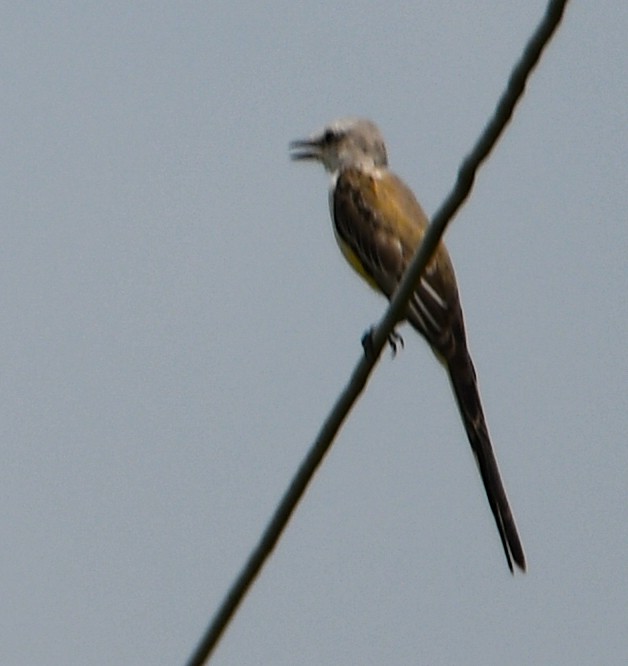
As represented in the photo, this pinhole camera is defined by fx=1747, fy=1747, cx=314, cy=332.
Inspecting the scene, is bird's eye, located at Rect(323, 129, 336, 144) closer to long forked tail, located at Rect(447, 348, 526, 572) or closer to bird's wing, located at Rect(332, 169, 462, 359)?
bird's wing, located at Rect(332, 169, 462, 359)

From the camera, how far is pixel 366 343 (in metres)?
6.92

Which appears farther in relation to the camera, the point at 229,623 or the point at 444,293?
the point at 444,293

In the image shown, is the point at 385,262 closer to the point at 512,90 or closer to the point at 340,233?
the point at 340,233

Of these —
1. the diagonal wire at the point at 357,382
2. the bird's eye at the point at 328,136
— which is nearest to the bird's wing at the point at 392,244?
the bird's eye at the point at 328,136

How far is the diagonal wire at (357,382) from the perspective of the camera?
16.1 ft

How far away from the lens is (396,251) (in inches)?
371

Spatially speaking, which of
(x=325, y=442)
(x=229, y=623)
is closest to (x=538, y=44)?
(x=325, y=442)

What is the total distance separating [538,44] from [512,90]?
0.61 feet

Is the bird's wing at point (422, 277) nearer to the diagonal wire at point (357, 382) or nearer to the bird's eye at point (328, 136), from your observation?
the bird's eye at point (328, 136)

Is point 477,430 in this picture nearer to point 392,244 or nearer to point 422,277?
point 422,277

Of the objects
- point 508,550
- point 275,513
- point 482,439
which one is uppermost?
point 482,439

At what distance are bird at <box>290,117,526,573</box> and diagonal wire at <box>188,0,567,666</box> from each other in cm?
179

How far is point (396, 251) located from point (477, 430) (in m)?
1.39

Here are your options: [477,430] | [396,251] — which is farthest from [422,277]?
[396,251]
